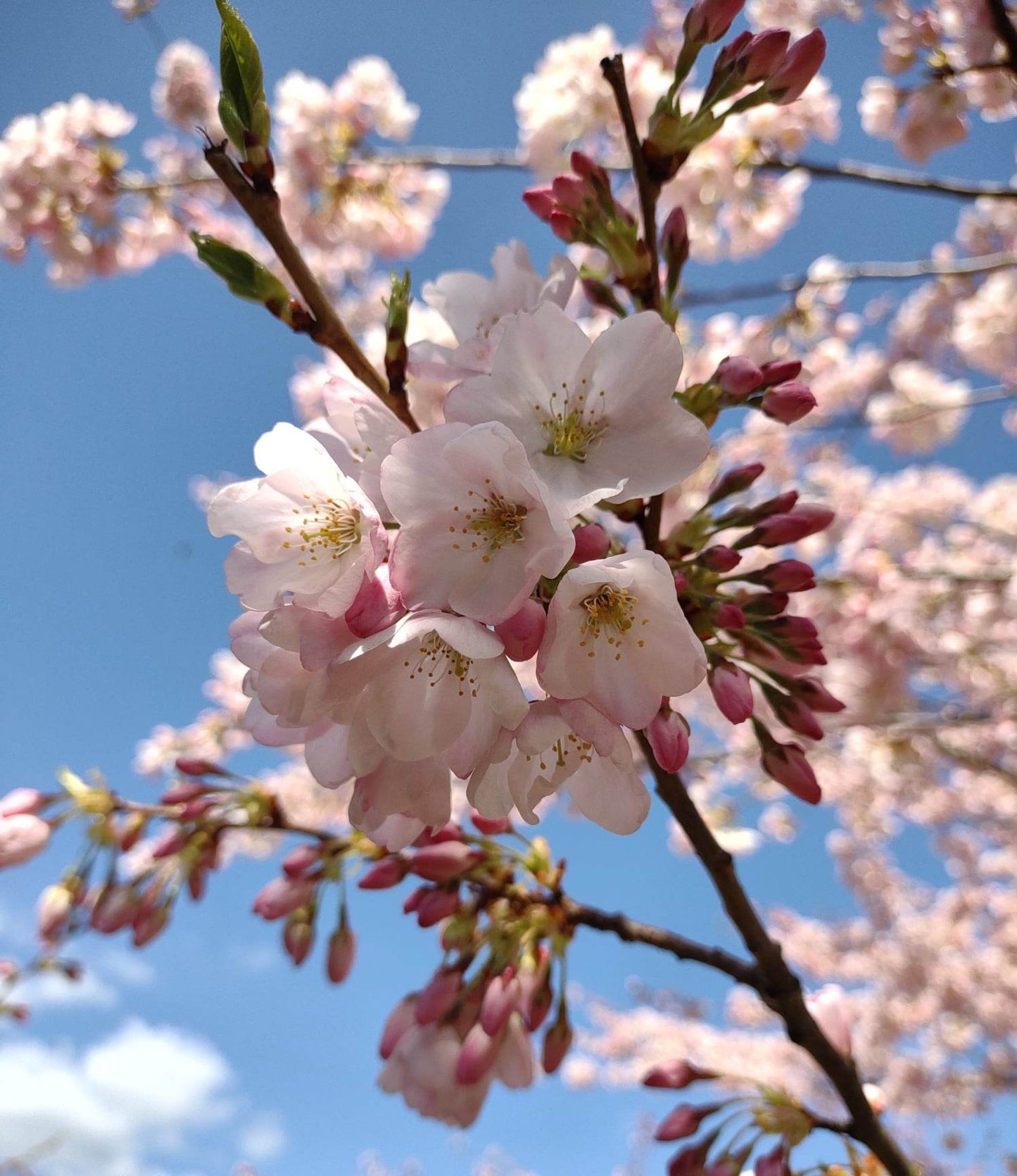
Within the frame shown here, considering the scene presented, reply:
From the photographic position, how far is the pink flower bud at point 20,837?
1.50 m

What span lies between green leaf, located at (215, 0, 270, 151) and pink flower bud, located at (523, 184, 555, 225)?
1.29 feet

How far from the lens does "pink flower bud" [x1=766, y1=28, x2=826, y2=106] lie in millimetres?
1030

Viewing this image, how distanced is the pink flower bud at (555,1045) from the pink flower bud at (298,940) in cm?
44

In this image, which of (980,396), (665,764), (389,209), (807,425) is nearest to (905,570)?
(980,396)

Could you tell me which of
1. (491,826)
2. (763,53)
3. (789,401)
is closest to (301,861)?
(491,826)

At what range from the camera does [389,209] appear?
4.48 m

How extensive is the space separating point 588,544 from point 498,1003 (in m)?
0.83

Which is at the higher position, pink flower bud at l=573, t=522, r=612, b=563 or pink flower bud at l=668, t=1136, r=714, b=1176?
pink flower bud at l=573, t=522, r=612, b=563

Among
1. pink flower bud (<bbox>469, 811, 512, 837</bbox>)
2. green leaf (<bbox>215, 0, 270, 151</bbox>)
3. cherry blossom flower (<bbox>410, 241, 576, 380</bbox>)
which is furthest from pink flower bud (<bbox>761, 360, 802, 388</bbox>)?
pink flower bud (<bbox>469, 811, 512, 837</bbox>)

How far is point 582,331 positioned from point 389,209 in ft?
13.8

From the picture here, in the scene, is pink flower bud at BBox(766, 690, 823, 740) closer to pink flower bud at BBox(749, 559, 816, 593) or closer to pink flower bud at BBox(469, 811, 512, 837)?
pink flower bud at BBox(749, 559, 816, 593)

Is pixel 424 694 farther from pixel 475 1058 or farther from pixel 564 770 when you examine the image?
pixel 475 1058

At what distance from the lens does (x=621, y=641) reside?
784mm

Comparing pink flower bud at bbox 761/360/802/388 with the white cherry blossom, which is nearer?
the white cherry blossom
